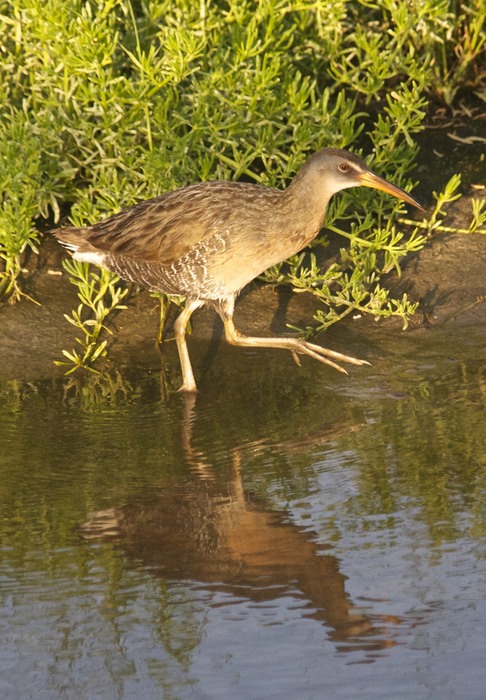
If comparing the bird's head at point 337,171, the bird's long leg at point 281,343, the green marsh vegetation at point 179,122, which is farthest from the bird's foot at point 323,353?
the bird's head at point 337,171

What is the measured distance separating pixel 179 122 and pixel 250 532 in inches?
126

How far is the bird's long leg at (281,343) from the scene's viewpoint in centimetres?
684

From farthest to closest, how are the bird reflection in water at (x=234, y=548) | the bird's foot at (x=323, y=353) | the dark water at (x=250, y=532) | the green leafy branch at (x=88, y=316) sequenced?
the green leafy branch at (x=88, y=316) < the bird's foot at (x=323, y=353) < the bird reflection in water at (x=234, y=548) < the dark water at (x=250, y=532)

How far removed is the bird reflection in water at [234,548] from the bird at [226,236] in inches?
55.5

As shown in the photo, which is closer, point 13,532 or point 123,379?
point 13,532

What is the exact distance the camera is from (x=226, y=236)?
686 centimetres

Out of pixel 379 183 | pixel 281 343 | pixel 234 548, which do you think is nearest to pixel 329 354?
pixel 281 343

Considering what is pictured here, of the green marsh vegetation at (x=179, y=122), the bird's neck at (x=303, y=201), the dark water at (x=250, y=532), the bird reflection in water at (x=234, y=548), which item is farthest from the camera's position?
the green marsh vegetation at (x=179, y=122)

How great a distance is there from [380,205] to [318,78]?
4.58ft

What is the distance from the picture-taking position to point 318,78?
340 inches

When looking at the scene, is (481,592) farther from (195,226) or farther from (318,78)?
(318,78)

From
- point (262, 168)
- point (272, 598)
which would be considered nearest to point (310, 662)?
point (272, 598)

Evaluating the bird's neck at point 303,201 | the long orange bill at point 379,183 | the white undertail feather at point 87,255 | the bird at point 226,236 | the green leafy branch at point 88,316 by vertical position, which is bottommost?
the green leafy branch at point 88,316

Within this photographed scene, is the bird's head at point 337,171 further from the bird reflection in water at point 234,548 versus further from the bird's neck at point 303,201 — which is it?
the bird reflection in water at point 234,548
